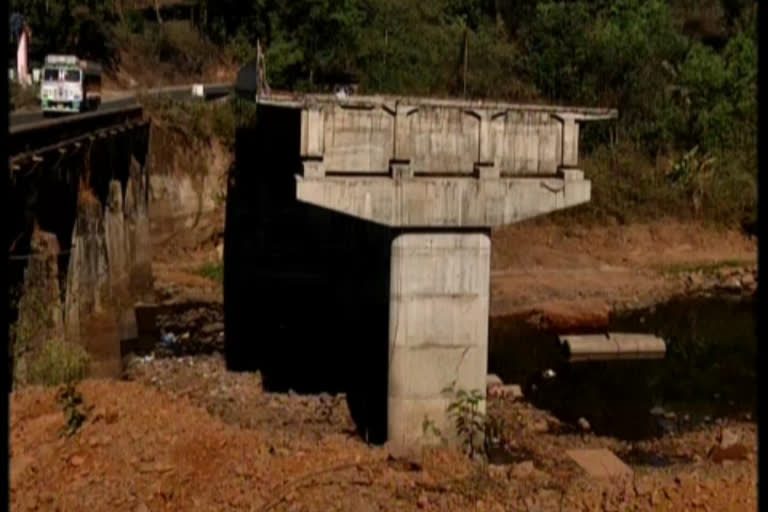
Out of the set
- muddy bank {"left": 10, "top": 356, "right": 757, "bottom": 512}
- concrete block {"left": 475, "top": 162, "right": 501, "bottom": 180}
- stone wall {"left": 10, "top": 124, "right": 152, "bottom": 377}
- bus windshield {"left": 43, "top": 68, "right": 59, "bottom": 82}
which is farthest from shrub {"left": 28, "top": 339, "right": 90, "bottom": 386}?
bus windshield {"left": 43, "top": 68, "right": 59, "bottom": 82}

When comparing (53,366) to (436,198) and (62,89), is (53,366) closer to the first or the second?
(436,198)

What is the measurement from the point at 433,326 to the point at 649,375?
8661 mm

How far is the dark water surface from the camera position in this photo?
2053cm

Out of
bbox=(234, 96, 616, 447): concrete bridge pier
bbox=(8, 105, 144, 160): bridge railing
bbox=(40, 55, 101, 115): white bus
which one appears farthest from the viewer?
bbox=(40, 55, 101, 115): white bus

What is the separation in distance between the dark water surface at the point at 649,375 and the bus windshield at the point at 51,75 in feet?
62.2

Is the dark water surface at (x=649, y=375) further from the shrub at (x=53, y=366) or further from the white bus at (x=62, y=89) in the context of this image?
the white bus at (x=62, y=89)

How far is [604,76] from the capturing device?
45.2m

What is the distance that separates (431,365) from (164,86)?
149ft

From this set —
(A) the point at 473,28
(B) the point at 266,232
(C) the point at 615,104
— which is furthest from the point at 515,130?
(A) the point at 473,28

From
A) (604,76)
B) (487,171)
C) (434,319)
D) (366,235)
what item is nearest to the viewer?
(487,171)

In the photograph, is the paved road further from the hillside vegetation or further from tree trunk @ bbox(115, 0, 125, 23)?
tree trunk @ bbox(115, 0, 125, 23)

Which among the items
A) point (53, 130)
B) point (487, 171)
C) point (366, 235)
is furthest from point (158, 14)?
point (487, 171)

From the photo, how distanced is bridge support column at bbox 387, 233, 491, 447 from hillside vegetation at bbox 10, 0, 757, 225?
23.5 m

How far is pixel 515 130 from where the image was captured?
1694cm
